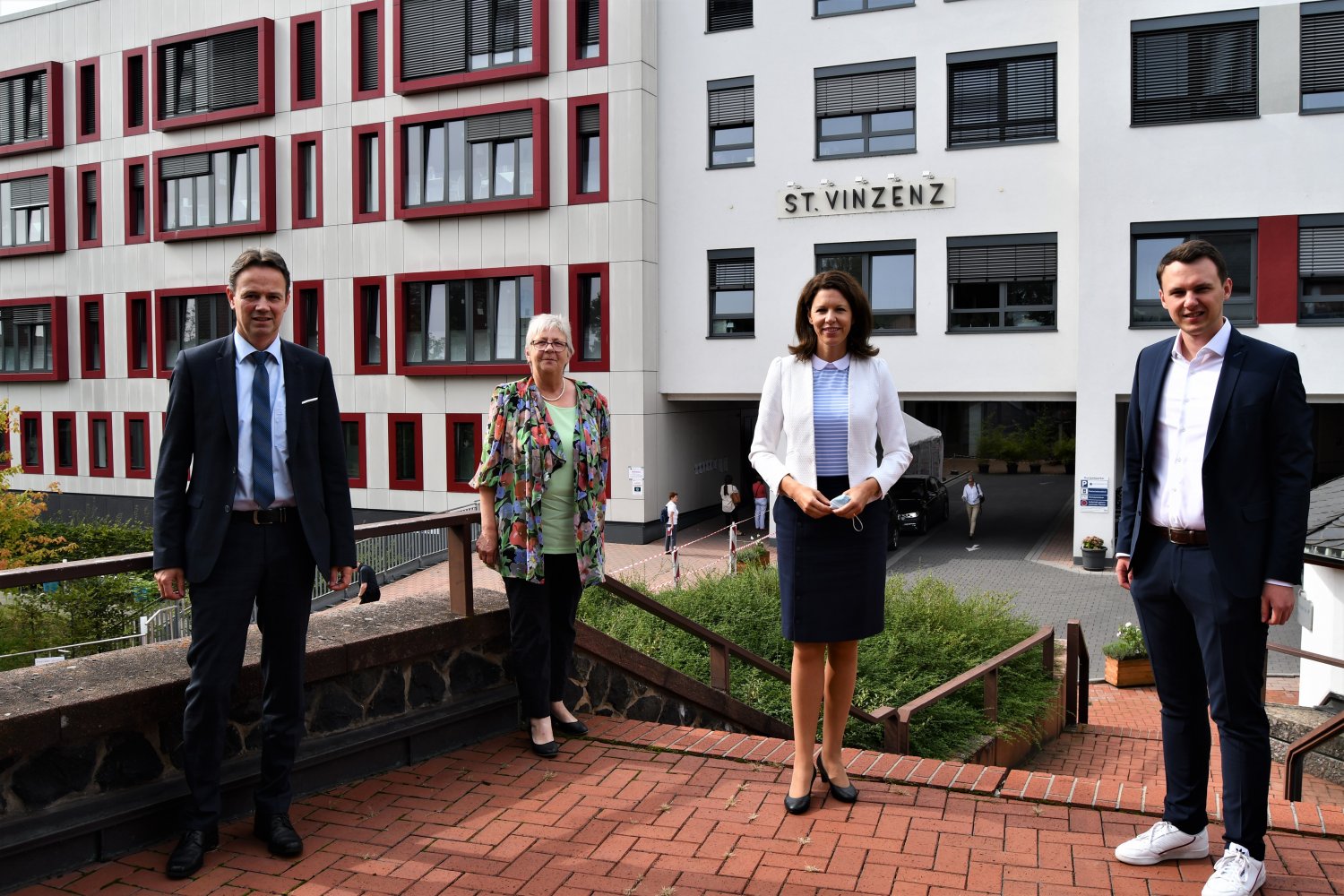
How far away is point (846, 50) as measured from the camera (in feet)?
78.6

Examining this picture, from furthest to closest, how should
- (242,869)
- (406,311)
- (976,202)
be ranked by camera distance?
(406,311), (976,202), (242,869)

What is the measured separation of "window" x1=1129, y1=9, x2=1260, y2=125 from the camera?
20391mm

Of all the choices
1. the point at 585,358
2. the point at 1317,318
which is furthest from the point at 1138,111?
the point at 585,358

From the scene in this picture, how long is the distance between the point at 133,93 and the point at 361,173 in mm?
8761

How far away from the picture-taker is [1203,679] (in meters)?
3.91

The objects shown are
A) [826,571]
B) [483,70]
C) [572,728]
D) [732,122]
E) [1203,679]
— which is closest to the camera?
[1203,679]

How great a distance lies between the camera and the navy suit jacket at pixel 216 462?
13.2 feet

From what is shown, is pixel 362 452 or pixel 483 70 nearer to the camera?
pixel 483 70

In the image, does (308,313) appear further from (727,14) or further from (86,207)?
(727,14)

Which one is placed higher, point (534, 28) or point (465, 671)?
point (534, 28)

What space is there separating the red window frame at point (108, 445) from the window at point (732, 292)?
1868 cm

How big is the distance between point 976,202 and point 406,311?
1394 centimetres

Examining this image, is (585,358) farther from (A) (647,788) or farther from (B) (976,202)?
(A) (647,788)

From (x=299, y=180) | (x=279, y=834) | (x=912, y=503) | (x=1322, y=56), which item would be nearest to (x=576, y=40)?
(x=299, y=180)
